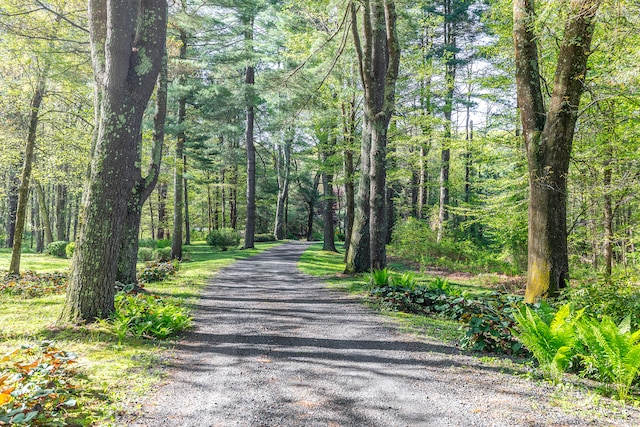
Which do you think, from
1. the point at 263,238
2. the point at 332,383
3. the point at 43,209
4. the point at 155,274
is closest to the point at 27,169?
the point at 155,274

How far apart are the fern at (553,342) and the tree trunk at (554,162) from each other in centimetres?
226

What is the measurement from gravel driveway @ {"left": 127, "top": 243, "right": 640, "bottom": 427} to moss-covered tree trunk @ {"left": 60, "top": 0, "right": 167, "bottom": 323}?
1.55 meters

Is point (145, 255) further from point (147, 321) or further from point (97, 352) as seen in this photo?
point (97, 352)

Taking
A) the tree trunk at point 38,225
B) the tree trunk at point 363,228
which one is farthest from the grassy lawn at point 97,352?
the tree trunk at point 38,225

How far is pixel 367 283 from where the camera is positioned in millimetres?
8953

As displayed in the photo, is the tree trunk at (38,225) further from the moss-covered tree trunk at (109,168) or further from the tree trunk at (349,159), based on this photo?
the moss-covered tree trunk at (109,168)

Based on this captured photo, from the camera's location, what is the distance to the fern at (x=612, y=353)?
3.21 meters

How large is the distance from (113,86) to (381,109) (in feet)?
22.5

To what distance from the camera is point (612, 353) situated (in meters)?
3.32

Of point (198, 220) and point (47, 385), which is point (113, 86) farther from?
point (198, 220)

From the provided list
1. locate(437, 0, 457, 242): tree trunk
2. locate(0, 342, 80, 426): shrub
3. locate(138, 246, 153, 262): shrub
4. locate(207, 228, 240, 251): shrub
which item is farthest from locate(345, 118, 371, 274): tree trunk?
locate(207, 228, 240, 251): shrub

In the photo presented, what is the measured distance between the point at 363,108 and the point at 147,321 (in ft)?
34.7

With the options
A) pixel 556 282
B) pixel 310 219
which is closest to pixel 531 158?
pixel 556 282

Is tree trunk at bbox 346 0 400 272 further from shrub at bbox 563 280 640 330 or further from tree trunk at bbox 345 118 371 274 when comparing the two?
shrub at bbox 563 280 640 330
